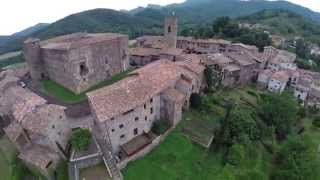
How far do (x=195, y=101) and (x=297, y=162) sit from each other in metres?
19.5

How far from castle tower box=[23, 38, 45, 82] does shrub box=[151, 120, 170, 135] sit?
88.4 feet

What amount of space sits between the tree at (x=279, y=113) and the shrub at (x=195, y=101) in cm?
1319

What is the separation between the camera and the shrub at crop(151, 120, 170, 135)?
42.9m

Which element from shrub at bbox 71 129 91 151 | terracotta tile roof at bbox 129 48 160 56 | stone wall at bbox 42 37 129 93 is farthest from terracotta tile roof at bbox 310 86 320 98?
shrub at bbox 71 129 91 151

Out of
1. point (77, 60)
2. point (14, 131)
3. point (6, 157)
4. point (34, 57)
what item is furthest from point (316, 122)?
point (6, 157)

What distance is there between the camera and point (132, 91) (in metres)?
41.0

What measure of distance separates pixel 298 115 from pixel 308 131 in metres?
4.23

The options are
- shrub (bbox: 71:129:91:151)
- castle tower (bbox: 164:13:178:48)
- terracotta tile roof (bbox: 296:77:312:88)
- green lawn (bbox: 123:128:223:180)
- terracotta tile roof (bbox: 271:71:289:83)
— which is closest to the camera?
green lawn (bbox: 123:128:223:180)

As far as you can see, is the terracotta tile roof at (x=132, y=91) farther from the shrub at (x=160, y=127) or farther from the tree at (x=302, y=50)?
the tree at (x=302, y=50)

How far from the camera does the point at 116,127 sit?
3838cm

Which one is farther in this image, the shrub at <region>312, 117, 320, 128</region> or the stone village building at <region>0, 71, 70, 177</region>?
the shrub at <region>312, 117, 320, 128</region>

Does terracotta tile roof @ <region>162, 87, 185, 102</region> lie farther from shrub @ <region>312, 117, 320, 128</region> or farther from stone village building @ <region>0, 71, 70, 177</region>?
shrub @ <region>312, 117, 320, 128</region>

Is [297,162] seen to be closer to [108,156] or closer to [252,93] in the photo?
[252,93]

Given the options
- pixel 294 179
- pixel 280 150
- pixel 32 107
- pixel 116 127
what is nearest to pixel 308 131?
pixel 280 150
